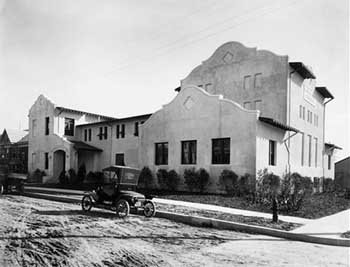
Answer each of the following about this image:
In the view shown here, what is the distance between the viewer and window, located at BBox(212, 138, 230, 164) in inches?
795

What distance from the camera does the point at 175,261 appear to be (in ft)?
20.7

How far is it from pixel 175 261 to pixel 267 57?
21.0 m

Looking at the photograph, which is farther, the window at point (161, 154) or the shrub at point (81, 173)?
the shrub at point (81, 173)

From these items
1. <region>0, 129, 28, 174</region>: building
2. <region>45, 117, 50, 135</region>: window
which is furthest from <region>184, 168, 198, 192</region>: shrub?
<region>0, 129, 28, 174</region>: building

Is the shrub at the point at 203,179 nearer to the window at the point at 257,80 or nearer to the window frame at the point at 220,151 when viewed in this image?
the window frame at the point at 220,151

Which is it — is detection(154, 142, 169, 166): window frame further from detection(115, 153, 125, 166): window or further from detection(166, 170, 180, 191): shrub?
detection(115, 153, 125, 166): window

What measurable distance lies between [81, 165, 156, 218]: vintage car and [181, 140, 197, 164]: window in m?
9.02

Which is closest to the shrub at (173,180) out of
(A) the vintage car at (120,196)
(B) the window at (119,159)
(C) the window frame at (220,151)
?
(C) the window frame at (220,151)

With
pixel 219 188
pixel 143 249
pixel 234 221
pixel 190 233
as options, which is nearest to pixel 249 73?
pixel 219 188

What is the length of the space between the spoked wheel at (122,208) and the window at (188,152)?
34.2 ft

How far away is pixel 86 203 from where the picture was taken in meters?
13.2

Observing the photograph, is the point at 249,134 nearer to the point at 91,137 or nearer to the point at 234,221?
the point at 234,221

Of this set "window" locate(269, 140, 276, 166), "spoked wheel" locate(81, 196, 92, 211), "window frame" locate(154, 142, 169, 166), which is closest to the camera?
"spoked wheel" locate(81, 196, 92, 211)

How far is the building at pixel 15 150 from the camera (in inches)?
1523
